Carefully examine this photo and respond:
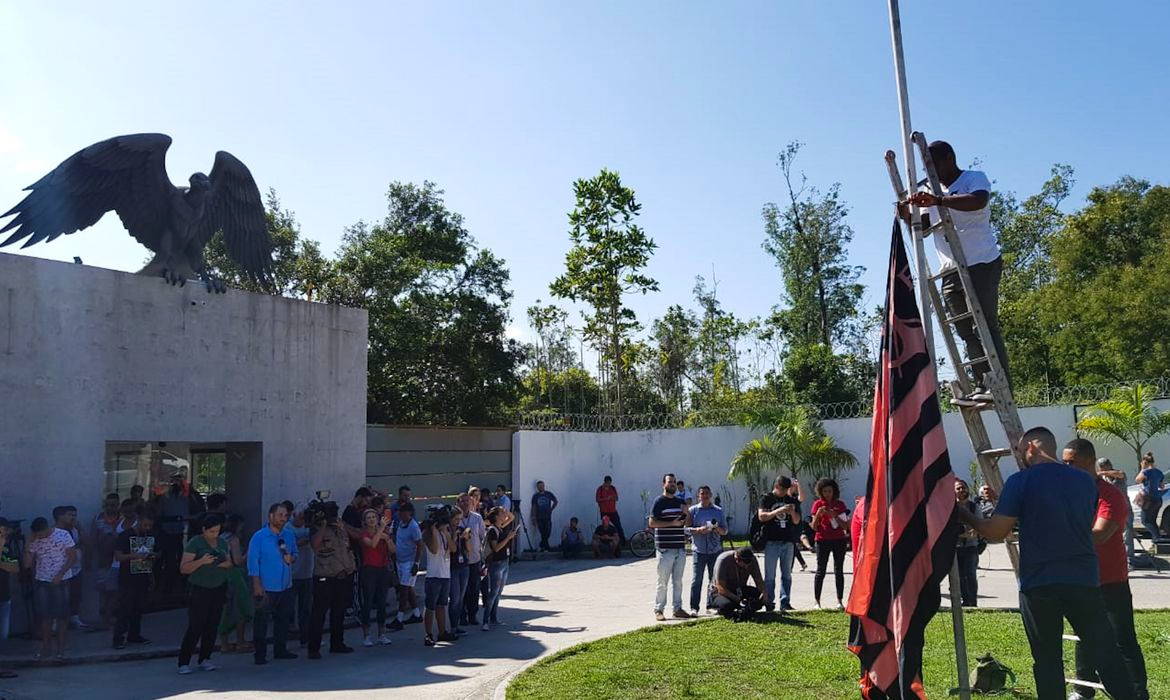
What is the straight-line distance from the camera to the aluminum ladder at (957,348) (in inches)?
207

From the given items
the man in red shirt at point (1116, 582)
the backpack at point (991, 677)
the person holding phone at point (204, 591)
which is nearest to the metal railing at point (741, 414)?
the person holding phone at point (204, 591)

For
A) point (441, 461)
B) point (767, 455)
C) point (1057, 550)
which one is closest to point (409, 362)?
point (441, 461)

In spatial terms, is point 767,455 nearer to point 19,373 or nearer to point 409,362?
point 409,362

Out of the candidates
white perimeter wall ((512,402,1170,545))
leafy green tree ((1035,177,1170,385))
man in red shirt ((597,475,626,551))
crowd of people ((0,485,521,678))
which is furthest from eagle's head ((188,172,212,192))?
leafy green tree ((1035,177,1170,385))

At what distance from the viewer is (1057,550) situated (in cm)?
500

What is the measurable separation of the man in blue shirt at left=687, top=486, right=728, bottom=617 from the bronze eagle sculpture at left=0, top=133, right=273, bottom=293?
7536mm

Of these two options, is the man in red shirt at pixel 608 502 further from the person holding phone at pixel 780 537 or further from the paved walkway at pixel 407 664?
the person holding phone at pixel 780 537

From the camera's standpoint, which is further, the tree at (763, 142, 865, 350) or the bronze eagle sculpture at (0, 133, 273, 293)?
the tree at (763, 142, 865, 350)

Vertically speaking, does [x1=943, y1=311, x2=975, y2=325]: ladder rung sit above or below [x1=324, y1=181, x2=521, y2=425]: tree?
below

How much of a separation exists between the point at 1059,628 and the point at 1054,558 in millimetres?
402

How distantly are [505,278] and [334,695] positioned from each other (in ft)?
70.0

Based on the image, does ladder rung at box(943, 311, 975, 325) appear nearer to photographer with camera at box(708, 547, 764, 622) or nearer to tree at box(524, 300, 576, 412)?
photographer with camera at box(708, 547, 764, 622)

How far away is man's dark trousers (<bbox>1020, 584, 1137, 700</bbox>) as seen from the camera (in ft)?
16.5

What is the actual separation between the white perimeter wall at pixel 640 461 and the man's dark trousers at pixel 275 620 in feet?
36.0
